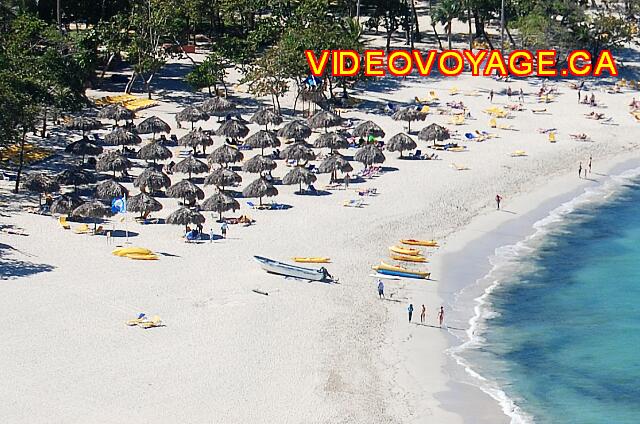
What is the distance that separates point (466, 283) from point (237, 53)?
3435cm

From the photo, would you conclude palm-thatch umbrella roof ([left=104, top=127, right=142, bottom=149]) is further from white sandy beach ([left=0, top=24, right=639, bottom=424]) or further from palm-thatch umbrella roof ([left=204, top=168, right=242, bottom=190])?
palm-thatch umbrella roof ([left=204, top=168, right=242, bottom=190])

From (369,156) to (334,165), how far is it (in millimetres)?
3491

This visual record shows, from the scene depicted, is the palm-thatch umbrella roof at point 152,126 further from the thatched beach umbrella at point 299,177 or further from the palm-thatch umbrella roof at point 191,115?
the thatched beach umbrella at point 299,177

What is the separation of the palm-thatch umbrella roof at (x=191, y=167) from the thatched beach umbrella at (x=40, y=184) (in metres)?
7.07

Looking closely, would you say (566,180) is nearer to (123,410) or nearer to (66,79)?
(66,79)

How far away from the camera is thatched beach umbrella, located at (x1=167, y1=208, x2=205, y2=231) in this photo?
5925 centimetres

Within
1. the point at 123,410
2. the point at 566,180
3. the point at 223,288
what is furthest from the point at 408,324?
the point at 566,180

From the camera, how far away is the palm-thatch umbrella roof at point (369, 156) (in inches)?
2813

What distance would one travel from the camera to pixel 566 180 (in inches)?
2916

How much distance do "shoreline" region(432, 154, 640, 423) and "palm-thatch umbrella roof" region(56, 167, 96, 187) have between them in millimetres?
17512

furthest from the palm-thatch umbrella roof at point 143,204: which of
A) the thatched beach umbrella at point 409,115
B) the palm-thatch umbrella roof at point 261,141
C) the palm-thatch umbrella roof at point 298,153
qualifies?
the thatched beach umbrella at point 409,115

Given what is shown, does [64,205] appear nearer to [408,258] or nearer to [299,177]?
[299,177]

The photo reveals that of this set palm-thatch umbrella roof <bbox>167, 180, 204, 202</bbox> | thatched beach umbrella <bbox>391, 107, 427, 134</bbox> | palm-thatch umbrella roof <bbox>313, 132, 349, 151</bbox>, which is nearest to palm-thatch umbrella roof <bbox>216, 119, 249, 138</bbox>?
palm-thatch umbrella roof <bbox>313, 132, 349, 151</bbox>

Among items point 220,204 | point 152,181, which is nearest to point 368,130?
point 152,181
